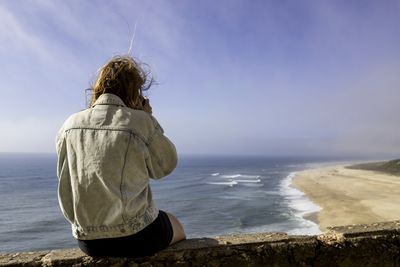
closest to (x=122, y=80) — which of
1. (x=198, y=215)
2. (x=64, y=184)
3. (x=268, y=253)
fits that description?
(x=64, y=184)

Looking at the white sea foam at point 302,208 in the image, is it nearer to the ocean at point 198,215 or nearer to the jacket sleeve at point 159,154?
the ocean at point 198,215

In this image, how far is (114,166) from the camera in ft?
6.54

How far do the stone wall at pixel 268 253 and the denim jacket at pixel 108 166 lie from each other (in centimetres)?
21

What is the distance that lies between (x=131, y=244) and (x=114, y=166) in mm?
435

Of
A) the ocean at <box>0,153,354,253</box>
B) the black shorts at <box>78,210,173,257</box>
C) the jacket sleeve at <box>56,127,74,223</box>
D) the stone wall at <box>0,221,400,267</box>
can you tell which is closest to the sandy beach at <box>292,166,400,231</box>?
the ocean at <box>0,153,354,253</box>

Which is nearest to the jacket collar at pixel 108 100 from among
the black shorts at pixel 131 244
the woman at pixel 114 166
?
the woman at pixel 114 166

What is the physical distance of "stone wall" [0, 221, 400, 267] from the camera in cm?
217

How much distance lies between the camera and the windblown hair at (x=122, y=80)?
7.19 ft

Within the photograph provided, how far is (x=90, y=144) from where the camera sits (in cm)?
204

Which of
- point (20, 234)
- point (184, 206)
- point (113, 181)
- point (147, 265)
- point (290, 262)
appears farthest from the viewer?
point (184, 206)

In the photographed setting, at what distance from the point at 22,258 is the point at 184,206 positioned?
29.7 m

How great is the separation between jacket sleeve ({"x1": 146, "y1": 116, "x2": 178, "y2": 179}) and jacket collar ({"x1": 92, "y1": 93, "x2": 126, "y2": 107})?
0.65 feet

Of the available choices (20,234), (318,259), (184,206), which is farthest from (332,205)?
(318,259)

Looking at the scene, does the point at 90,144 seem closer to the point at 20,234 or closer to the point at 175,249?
the point at 175,249
